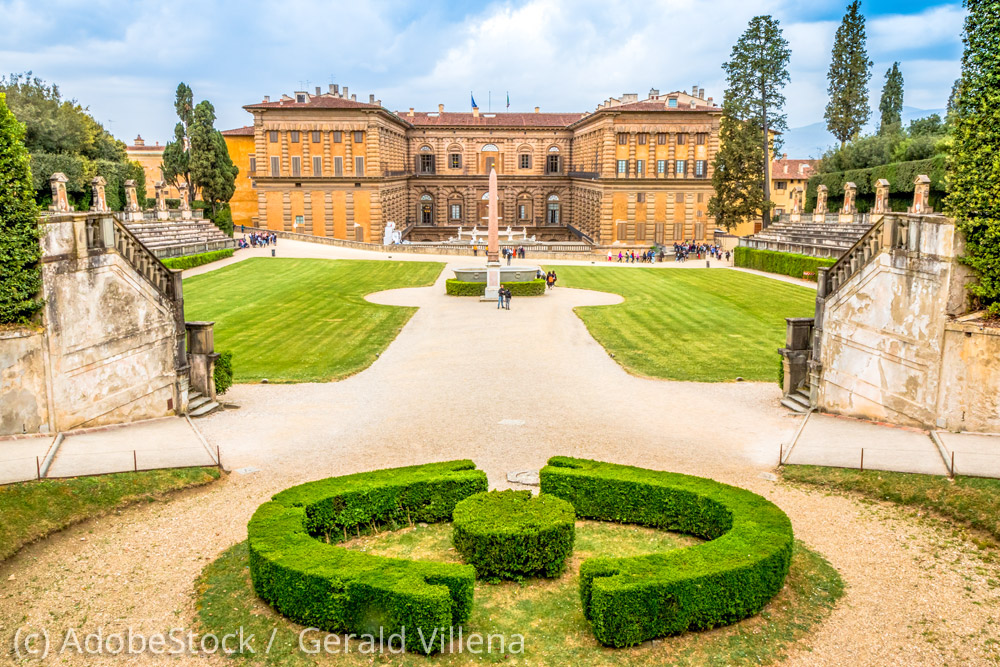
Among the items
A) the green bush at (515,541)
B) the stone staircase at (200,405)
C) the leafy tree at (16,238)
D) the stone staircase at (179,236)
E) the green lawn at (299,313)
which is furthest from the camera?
the stone staircase at (179,236)

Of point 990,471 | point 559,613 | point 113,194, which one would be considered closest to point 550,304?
point 990,471

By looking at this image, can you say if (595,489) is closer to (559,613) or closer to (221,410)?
(559,613)

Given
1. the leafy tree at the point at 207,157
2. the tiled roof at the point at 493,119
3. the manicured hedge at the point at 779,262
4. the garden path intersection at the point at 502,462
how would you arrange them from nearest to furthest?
the garden path intersection at the point at 502,462 < the manicured hedge at the point at 779,262 < the leafy tree at the point at 207,157 < the tiled roof at the point at 493,119

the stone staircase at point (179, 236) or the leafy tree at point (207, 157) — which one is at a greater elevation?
the leafy tree at point (207, 157)

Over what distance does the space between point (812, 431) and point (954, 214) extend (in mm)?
5799

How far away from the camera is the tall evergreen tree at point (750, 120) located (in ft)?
210

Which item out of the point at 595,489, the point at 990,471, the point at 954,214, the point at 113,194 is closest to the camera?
the point at 595,489

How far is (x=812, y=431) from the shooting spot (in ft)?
62.1

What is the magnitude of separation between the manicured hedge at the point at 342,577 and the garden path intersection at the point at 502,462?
1185mm

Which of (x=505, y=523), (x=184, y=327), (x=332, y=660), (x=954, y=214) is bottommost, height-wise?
(x=332, y=660)

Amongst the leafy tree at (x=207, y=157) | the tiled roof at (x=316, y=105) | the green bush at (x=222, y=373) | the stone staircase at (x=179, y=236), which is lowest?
the green bush at (x=222, y=373)

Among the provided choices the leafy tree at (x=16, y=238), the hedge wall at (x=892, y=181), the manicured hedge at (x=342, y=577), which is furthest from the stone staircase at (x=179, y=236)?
the hedge wall at (x=892, y=181)

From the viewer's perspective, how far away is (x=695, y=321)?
3506 cm

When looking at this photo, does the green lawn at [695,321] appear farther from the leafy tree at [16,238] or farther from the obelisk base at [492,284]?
the leafy tree at [16,238]
